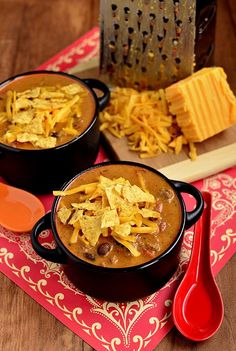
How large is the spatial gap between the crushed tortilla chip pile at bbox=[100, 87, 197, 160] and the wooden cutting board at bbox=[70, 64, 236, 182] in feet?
0.05

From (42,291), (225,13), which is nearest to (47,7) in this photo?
(225,13)

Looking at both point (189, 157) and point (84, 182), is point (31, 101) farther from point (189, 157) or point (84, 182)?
point (189, 157)

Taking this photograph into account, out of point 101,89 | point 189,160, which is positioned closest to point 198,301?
point 189,160

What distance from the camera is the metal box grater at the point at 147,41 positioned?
1.60 metres

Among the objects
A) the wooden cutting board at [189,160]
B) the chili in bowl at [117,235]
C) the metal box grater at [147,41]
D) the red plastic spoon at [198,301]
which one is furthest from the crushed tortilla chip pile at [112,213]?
the metal box grater at [147,41]

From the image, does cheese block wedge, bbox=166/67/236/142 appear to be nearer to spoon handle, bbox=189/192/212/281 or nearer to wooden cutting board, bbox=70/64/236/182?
wooden cutting board, bbox=70/64/236/182

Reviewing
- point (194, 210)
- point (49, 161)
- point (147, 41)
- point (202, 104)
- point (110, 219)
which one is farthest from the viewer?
point (147, 41)

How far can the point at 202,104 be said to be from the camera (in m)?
1.56

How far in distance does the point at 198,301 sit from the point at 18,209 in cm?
49

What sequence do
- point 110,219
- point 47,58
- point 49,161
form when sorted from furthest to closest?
1. point 47,58
2. point 49,161
3. point 110,219

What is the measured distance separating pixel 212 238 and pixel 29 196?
0.46m

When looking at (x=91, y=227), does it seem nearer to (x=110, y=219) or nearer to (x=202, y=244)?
(x=110, y=219)

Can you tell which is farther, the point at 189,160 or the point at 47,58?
the point at 47,58

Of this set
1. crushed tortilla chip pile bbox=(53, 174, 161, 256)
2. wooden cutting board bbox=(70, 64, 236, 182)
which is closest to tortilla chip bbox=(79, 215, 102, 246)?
crushed tortilla chip pile bbox=(53, 174, 161, 256)
